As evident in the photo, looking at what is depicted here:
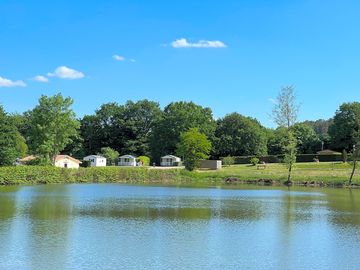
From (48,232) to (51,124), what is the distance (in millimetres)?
50593

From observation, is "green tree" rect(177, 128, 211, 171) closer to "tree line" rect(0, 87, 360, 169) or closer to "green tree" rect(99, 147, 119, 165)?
"tree line" rect(0, 87, 360, 169)

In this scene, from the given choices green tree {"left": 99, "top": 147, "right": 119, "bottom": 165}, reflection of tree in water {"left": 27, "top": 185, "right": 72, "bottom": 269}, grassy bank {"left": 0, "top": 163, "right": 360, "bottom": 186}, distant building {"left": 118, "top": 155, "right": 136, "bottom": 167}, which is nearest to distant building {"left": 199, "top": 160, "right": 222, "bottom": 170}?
grassy bank {"left": 0, "top": 163, "right": 360, "bottom": 186}

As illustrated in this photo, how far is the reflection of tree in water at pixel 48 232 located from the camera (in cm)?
1547

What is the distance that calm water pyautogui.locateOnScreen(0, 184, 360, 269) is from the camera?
51.3 ft

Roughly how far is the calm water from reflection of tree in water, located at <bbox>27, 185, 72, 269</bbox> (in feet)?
0.11

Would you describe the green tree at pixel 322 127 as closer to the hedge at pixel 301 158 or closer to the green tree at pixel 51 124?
the hedge at pixel 301 158

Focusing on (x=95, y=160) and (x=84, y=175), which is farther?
(x=95, y=160)

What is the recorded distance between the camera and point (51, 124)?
2729 inches

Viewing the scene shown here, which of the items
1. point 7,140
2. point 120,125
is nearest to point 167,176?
point 7,140

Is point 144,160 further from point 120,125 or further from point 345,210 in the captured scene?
point 345,210

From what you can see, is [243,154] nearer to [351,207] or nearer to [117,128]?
[117,128]

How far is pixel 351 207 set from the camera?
3347cm

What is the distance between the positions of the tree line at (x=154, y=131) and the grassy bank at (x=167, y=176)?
479 cm

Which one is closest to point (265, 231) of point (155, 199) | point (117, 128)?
point (155, 199)
